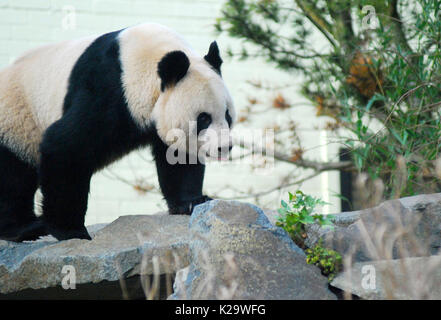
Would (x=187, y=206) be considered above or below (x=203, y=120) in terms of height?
below

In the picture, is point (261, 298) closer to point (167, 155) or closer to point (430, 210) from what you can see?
point (430, 210)

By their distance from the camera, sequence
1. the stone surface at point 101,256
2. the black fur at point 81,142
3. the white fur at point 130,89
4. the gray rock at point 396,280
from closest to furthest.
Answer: the gray rock at point 396,280 → the stone surface at point 101,256 → the black fur at point 81,142 → the white fur at point 130,89

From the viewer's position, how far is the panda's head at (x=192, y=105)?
295 centimetres

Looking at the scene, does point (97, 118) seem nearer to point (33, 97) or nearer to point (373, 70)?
point (33, 97)

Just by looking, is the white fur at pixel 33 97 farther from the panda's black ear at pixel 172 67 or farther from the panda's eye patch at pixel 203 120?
the panda's eye patch at pixel 203 120

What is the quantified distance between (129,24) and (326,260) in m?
4.03

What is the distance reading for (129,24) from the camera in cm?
571

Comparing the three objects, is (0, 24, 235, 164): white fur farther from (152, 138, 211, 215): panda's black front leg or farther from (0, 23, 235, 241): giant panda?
Answer: (152, 138, 211, 215): panda's black front leg

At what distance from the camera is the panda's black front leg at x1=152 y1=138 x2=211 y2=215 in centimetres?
330

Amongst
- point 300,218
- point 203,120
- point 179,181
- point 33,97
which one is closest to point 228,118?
point 203,120

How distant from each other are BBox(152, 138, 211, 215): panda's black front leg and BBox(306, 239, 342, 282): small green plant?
998mm

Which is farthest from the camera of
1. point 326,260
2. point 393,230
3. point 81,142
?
point 81,142

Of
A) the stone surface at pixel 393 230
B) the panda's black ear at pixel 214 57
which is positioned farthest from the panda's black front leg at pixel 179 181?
the stone surface at pixel 393 230
